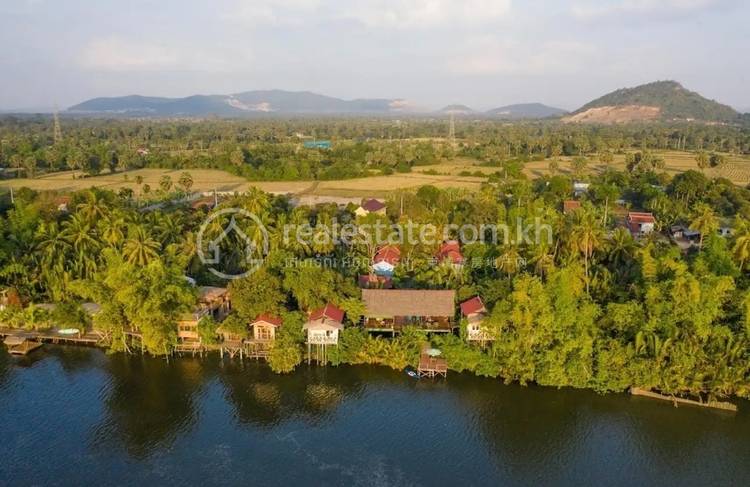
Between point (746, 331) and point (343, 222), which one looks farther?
point (343, 222)

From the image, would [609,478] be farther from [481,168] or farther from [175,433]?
[481,168]

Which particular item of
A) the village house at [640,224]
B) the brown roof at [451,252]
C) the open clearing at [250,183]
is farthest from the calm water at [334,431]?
the open clearing at [250,183]

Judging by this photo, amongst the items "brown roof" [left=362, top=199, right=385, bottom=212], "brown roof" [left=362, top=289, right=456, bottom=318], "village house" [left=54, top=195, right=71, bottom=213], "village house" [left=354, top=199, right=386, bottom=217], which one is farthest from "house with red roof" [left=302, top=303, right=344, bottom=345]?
"village house" [left=54, top=195, right=71, bottom=213]

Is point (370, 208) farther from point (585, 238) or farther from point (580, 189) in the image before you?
point (580, 189)

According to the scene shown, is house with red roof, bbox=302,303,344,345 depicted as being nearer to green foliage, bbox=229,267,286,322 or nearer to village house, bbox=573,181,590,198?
green foliage, bbox=229,267,286,322

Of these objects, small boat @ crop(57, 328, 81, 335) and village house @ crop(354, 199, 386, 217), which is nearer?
small boat @ crop(57, 328, 81, 335)

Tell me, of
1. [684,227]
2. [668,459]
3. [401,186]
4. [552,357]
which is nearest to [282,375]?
[552,357]
